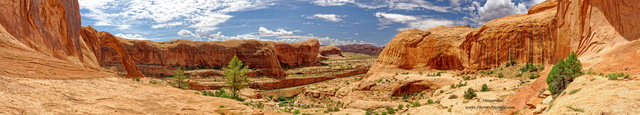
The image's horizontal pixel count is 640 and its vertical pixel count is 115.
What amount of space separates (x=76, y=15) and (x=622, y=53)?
34.4 m

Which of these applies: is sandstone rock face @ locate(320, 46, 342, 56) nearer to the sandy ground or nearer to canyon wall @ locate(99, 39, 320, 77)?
canyon wall @ locate(99, 39, 320, 77)

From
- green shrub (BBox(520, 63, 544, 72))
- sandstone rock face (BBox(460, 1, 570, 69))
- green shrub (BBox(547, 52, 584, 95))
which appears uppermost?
sandstone rock face (BBox(460, 1, 570, 69))

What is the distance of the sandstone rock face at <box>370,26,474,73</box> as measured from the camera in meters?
33.4

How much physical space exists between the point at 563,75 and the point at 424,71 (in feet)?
68.0

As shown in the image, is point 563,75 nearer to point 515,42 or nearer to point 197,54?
point 515,42

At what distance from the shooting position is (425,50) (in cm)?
3428

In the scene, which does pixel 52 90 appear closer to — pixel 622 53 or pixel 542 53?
pixel 622 53

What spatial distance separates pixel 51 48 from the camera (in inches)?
559

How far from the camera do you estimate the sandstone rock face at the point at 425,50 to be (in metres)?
33.4

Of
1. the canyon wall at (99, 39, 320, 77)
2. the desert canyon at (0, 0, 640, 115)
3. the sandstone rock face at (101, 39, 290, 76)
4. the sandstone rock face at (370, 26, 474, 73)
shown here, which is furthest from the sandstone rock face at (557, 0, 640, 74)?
the sandstone rock face at (101, 39, 290, 76)

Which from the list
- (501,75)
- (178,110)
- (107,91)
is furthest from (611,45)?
→ (107,91)

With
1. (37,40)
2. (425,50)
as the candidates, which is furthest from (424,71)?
(37,40)

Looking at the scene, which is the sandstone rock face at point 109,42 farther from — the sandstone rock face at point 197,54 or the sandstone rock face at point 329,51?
the sandstone rock face at point 329,51

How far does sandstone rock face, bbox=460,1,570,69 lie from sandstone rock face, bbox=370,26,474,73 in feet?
6.99
